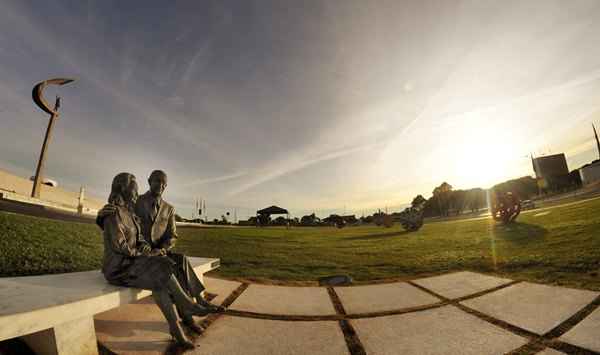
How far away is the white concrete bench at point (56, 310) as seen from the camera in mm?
1494

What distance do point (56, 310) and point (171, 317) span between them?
2.50 ft

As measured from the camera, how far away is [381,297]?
10.2 feet

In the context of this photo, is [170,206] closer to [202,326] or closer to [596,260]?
[202,326]

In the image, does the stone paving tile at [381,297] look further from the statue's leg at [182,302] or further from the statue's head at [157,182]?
the statue's head at [157,182]

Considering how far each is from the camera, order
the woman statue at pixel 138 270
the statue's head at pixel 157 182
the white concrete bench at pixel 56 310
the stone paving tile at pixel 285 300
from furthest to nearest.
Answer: the statue's head at pixel 157 182 < the stone paving tile at pixel 285 300 < the woman statue at pixel 138 270 < the white concrete bench at pixel 56 310

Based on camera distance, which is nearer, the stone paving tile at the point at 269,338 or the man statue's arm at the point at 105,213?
the stone paving tile at the point at 269,338

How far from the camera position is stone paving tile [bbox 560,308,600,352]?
180cm

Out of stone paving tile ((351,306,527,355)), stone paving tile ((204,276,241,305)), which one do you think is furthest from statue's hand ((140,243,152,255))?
stone paving tile ((351,306,527,355))

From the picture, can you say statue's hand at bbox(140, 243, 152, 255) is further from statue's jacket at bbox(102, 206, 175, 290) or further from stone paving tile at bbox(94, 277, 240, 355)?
stone paving tile at bbox(94, 277, 240, 355)

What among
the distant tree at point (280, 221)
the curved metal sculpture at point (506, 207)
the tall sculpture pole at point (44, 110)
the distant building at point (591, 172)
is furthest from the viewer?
the distant tree at point (280, 221)

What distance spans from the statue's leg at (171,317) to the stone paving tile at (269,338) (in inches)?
4.7

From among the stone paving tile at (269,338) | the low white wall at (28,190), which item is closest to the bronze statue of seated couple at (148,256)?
the stone paving tile at (269,338)

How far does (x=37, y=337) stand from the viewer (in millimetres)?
1826

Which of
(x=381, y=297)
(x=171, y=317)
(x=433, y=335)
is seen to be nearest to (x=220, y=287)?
(x=171, y=317)
